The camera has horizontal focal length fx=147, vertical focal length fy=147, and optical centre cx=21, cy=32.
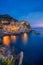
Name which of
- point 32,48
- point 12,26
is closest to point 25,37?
point 32,48

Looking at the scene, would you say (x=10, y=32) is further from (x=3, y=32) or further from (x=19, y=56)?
(x=19, y=56)

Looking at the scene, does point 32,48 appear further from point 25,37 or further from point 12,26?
point 12,26

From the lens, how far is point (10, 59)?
3953 mm

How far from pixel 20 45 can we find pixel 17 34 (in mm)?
370

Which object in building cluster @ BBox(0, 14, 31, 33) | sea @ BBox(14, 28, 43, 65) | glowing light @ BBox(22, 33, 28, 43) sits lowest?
sea @ BBox(14, 28, 43, 65)

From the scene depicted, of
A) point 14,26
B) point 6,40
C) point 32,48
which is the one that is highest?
point 14,26

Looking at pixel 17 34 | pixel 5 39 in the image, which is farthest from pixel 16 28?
pixel 5 39

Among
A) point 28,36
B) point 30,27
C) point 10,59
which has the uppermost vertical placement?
point 30,27

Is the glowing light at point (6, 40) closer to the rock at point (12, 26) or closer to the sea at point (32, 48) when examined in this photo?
the rock at point (12, 26)

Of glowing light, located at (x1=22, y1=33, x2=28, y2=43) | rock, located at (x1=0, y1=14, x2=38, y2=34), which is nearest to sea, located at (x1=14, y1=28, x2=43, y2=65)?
glowing light, located at (x1=22, y1=33, x2=28, y2=43)

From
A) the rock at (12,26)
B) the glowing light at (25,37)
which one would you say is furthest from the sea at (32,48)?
the rock at (12,26)

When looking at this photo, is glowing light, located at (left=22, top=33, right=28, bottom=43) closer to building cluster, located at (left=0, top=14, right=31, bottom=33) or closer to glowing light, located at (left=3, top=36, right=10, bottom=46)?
building cluster, located at (left=0, top=14, right=31, bottom=33)

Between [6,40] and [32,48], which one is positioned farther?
[6,40]

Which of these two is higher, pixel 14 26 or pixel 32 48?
pixel 14 26
